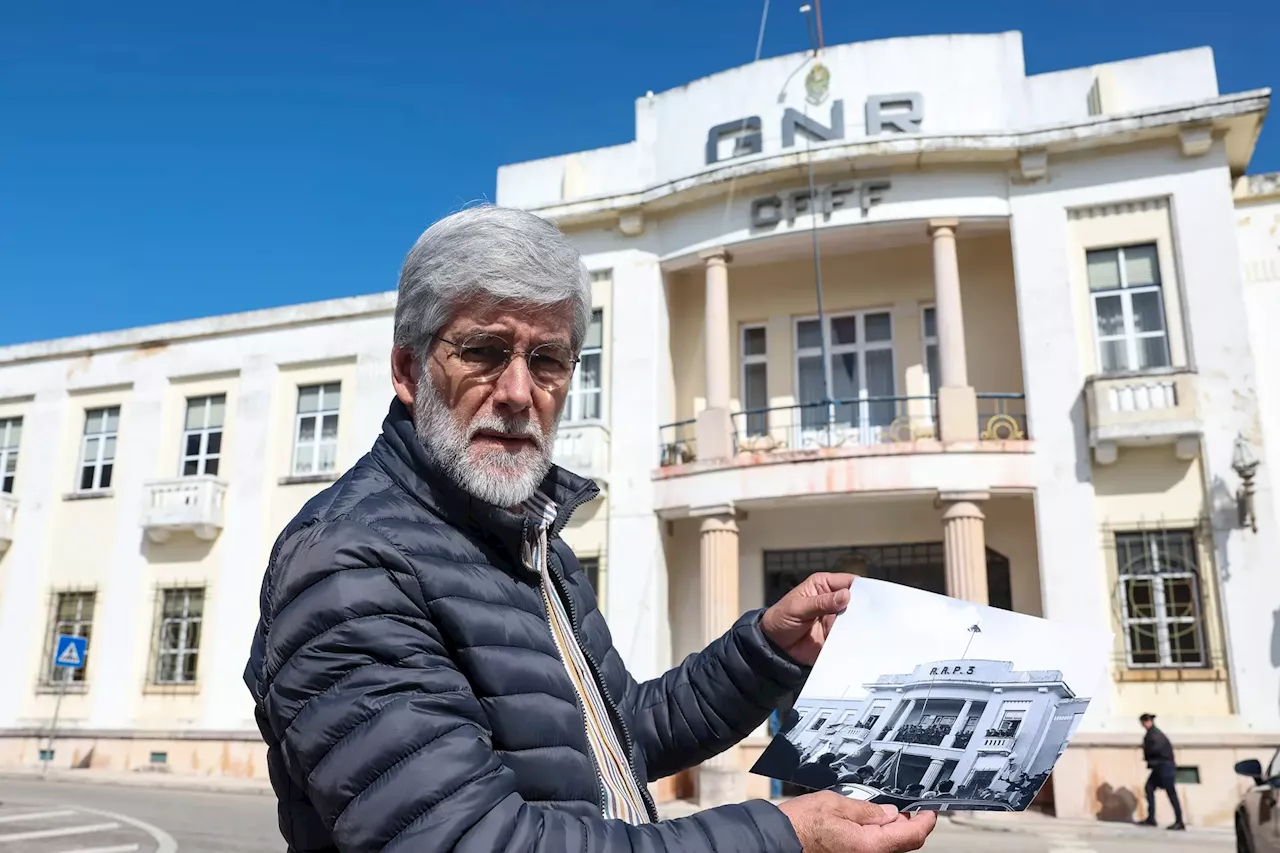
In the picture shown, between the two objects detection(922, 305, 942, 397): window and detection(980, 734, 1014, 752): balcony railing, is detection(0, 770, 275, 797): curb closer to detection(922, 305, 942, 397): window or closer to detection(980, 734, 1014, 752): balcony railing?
detection(922, 305, 942, 397): window

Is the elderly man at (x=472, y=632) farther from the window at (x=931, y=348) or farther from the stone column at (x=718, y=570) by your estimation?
the window at (x=931, y=348)

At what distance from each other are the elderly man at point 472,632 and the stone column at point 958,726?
0.85 feet

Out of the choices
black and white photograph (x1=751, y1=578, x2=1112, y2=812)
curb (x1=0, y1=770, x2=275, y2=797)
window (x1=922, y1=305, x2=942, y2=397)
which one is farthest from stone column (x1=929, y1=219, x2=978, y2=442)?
black and white photograph (x1=751, y1=578, x2=1112, y2=812)

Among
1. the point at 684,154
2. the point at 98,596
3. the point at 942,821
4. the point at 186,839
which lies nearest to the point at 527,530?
the point at 186,839

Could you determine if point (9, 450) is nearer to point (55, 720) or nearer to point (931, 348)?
point (55, 720)

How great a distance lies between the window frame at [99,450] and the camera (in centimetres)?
2095

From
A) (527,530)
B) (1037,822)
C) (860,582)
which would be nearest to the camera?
(527,530)

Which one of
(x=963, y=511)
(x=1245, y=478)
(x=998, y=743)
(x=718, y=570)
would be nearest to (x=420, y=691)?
(x=998, y=743)

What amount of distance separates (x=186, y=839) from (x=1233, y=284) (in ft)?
47.5

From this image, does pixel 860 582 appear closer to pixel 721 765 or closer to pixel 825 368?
pixel 721 765

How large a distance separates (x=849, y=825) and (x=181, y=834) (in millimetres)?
11031

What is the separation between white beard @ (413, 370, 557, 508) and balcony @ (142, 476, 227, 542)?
740 inches

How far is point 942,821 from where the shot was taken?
42.2ft

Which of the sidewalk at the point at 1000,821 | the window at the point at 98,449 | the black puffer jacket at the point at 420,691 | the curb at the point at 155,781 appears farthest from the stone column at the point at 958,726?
the window at the point at 98,449
